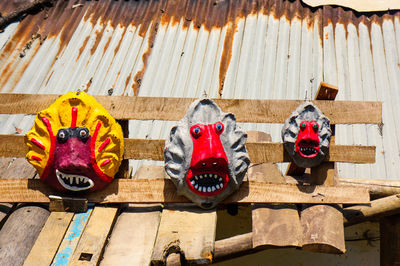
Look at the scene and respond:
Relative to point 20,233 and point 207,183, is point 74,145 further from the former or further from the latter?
point 207,183

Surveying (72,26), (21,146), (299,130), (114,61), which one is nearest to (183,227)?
(299,130)

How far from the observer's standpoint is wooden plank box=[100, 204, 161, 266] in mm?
2605

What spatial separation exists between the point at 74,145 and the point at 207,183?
88cm

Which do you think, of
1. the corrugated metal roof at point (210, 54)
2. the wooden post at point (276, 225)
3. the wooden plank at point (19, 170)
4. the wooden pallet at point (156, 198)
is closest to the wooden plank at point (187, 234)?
the wooden pallet at point (156, 198)

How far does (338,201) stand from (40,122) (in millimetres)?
2029

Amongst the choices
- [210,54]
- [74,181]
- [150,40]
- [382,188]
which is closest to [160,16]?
[150,40]

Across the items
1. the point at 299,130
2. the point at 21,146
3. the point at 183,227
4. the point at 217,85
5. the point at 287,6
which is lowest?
the point at 183,227

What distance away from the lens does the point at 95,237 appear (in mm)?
2732

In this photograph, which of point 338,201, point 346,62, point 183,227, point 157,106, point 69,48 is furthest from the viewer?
point 69,48

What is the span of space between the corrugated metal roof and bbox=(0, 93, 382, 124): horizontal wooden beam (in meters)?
1.18

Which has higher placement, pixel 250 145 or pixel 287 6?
pixel 287 6

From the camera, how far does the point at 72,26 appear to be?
18.8 feet

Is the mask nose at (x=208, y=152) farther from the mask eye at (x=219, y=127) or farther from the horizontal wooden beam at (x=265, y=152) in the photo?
the horizontal wooden beam at (x=265, y=152)

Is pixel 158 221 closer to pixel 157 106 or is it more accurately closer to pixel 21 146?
pixel 157 106
